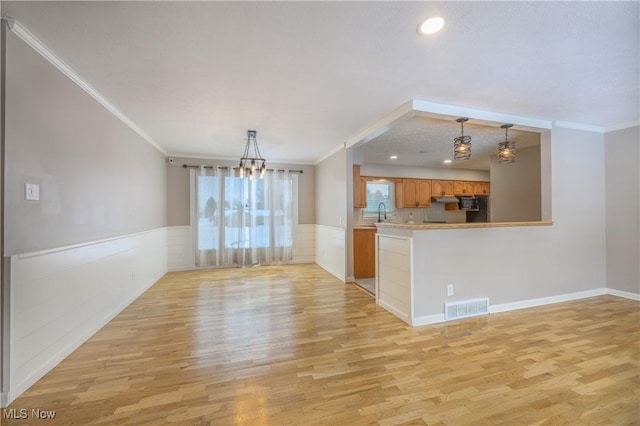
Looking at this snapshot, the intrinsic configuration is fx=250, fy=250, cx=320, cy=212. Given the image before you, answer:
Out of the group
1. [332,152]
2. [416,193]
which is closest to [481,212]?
[416,193]

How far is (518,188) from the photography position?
4.84 m

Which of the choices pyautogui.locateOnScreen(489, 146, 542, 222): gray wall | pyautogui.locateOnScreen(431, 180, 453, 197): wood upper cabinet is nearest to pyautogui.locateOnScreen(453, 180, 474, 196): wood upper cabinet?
pyautogui.locateOnScreen(431, 180, 453, 197): wood upper cabinet

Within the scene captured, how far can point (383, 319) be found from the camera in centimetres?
300

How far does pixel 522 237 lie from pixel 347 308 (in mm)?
2521

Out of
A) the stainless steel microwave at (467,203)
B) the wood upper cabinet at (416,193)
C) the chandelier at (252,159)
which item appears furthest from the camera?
the stainless steel microwave at (467,203)

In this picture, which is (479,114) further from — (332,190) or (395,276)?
(332,190)

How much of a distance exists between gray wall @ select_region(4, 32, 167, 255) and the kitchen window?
4.97m

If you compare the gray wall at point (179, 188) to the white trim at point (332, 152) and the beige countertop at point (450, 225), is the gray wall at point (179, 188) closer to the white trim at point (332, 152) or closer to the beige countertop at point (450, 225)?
the white trim at point (332, 152)

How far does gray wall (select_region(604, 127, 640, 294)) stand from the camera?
3533 millimetres

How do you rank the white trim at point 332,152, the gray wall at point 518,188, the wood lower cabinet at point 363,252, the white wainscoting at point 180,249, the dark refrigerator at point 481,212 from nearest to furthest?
the gray wall at point 518,188, the white trim at point 332,152, the wood lower cabinet at point 363,252, the white wainscoting at point 180,249, the dark refrigerator at point 481,212

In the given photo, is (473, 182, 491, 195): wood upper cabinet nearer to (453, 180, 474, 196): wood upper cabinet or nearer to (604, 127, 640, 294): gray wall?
(453, 180, 474, 196): wood upper cabinet

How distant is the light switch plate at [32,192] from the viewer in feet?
5.92

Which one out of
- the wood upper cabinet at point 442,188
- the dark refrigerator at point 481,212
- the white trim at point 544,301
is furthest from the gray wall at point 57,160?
the dark refrigerator at point 481,212

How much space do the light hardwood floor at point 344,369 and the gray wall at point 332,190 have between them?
196 cm
